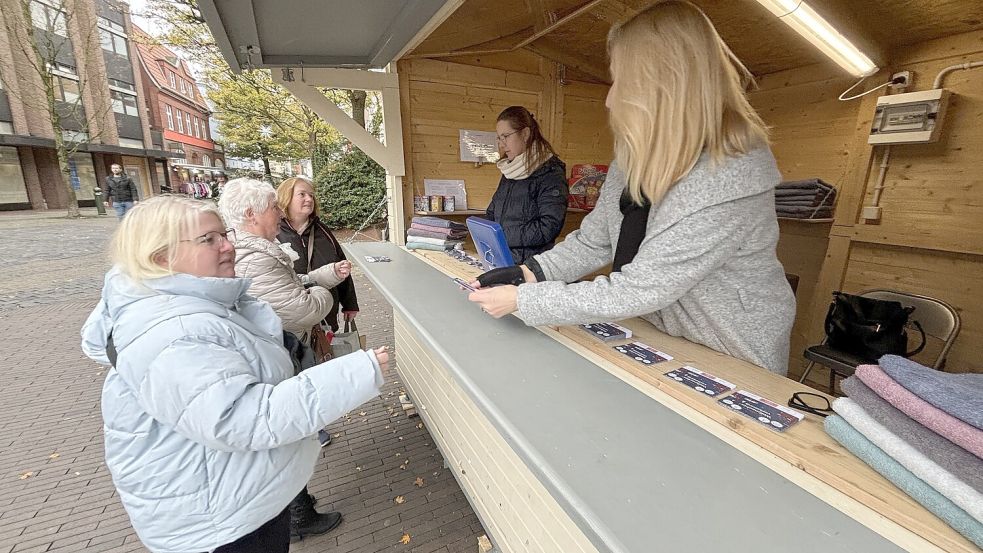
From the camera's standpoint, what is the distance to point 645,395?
3.15ft

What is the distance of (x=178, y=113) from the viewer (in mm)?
27359

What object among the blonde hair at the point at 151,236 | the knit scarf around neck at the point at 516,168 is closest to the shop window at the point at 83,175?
the knit scarf around neck at the point at 516,168

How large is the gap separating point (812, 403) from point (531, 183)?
1.92 m

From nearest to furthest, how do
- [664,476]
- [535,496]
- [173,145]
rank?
[664,476], [535,496], [173,145]

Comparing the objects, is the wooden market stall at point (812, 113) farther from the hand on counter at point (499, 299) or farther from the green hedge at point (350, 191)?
the green hedge at point (350, 191)

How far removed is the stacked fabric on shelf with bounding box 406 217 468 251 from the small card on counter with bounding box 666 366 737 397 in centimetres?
188

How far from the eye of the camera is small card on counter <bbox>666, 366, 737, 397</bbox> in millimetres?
962

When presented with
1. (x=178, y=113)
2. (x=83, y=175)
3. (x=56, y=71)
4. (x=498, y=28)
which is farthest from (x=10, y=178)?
(x=498, y=28)

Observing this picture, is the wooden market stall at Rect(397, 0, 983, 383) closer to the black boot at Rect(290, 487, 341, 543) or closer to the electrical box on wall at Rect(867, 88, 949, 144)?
the electrical box on wall at Rect(867, 88, 949, 144)

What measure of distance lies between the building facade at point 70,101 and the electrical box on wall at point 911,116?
19.2m

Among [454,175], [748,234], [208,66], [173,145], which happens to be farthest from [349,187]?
[173,145]

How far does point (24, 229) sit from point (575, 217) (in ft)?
50.0

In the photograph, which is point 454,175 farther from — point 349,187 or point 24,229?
point 24,229

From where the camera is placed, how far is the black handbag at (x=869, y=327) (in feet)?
7.80
